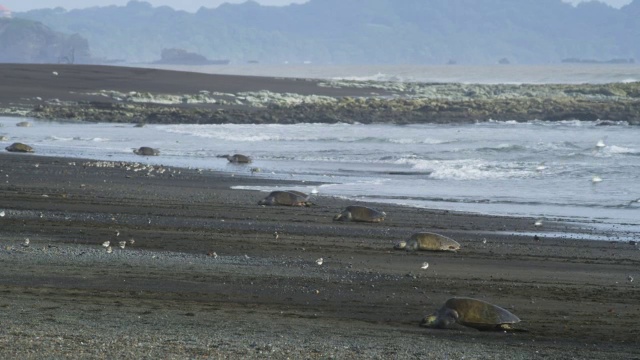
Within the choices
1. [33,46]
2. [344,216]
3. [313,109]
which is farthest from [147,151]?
[33,46]

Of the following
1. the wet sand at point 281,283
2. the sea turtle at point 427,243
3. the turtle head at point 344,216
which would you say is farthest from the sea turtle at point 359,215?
the sea turtle at point 427,243

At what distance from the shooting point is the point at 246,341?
7.65 m

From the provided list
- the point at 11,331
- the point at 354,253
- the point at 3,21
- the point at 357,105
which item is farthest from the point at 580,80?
the point at 3,21

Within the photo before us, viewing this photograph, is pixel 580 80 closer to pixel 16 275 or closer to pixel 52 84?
pixel 52 84

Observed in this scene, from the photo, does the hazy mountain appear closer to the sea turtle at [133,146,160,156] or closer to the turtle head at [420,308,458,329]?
the sea turtle at [133,146,160,156]

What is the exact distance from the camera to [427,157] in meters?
28.0

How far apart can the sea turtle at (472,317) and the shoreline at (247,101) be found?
33234mm

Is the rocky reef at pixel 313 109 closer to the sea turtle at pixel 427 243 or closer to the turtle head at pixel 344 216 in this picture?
the turtle head at pixel 344 216

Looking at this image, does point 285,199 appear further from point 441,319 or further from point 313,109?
point 313,109

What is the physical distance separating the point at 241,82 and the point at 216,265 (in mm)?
49686

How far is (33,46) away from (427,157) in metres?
167

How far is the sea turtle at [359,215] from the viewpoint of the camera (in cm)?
1512

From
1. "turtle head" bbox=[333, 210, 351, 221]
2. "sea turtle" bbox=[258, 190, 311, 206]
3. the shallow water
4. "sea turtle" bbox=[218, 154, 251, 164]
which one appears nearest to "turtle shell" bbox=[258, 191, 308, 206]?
"sea turtle" bbox=[258, 190, 311, 206]

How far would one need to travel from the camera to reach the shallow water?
62.1 ft
